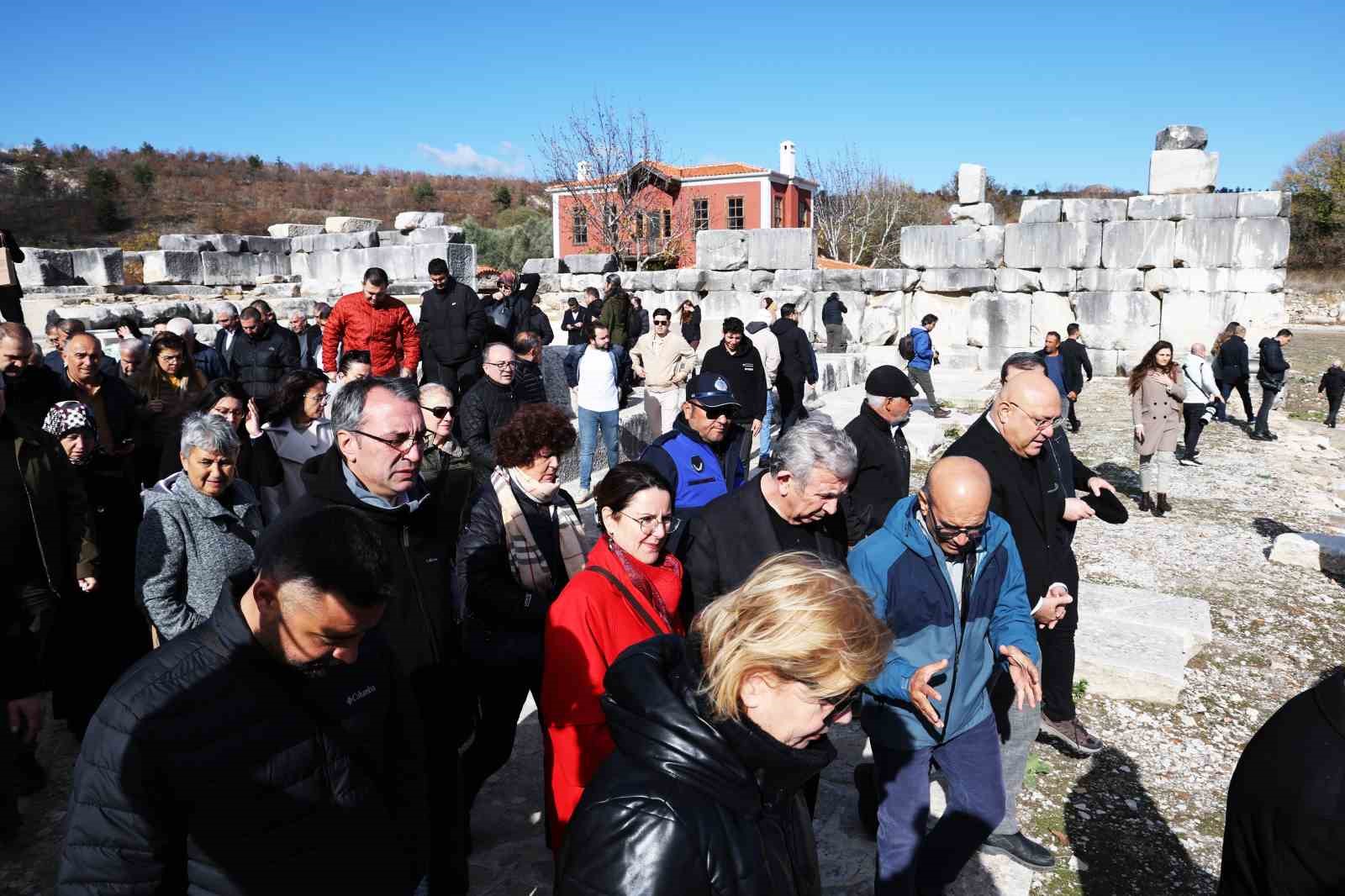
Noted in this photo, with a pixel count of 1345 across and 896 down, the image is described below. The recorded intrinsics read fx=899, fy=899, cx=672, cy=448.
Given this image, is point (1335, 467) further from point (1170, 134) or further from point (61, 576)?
point (61, 576)

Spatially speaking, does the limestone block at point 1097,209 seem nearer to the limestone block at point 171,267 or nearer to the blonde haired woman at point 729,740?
the limestone block at point 171,267

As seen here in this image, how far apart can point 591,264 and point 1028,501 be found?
1906 cm

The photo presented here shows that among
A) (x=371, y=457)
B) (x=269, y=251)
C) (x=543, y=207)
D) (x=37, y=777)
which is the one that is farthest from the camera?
(x=543, y=207)

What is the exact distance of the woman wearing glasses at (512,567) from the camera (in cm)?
297

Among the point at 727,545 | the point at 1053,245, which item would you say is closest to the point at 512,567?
the point at 727,545

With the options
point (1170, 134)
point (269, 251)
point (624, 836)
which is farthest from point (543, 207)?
point (624, 836)

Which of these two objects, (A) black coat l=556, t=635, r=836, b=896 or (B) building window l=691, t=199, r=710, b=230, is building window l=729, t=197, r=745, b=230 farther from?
(A) black coat l=556, t=635, r=836, b=896

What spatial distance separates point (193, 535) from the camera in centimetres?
318

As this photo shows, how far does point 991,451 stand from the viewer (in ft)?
11.7

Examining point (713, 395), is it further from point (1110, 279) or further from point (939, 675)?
point (1110, 279)

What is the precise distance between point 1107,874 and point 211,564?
3.59 metres

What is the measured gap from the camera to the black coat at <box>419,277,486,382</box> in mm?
8156

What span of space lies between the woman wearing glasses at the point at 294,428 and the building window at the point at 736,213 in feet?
104

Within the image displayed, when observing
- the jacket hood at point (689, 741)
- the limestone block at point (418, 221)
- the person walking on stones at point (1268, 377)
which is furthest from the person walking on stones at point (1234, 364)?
the limestone block at point (418, 221)
